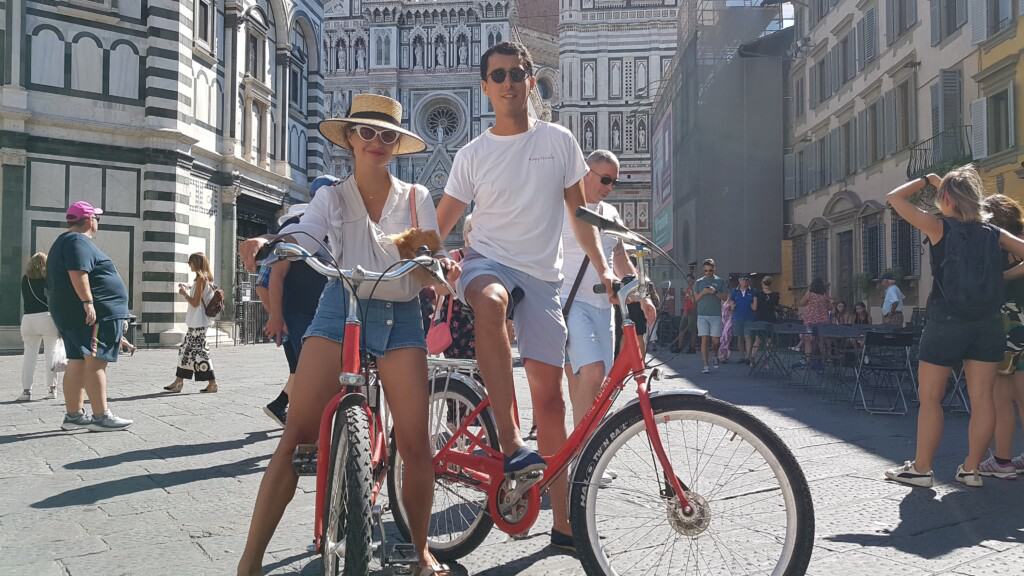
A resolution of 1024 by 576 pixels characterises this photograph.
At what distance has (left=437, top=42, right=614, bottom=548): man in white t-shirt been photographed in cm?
314

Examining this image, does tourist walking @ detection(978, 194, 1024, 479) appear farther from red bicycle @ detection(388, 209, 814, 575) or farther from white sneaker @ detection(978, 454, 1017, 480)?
red bicycle @ detection(388, 209, 814, 575)

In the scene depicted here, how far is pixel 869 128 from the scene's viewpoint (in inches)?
793

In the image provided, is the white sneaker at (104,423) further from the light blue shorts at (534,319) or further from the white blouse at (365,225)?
the light blue shorts at (534,319)

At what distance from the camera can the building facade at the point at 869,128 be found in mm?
16281

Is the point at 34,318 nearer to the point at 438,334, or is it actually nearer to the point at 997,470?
the point at 438,334

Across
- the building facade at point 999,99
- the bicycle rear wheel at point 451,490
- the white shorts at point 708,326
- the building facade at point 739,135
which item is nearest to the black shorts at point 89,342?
the bicycle rear wheel at point 451,490

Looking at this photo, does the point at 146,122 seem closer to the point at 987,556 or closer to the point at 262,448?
the point at 262,448

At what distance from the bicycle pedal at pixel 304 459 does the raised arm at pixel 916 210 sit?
11.0 feet

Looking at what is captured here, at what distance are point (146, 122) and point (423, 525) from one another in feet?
61.5

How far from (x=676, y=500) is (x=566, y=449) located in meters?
0.41

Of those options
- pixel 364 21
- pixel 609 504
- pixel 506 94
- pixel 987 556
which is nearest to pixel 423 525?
pixel 609 504

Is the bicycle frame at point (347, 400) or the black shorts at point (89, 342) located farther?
the black shorts at point (89, 342)

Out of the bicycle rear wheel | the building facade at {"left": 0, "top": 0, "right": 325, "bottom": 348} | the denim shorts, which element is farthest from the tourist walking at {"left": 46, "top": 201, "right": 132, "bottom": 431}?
the building facade at {"left": 0, "top": 0, "right": 325, "bottom": 348}

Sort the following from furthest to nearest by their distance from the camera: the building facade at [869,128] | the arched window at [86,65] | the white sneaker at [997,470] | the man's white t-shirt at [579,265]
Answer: the arched window at [86,65] → the building facade at [869,128] → the white sneaker at [997,470] → the man's white t-shirt at [579,265]
